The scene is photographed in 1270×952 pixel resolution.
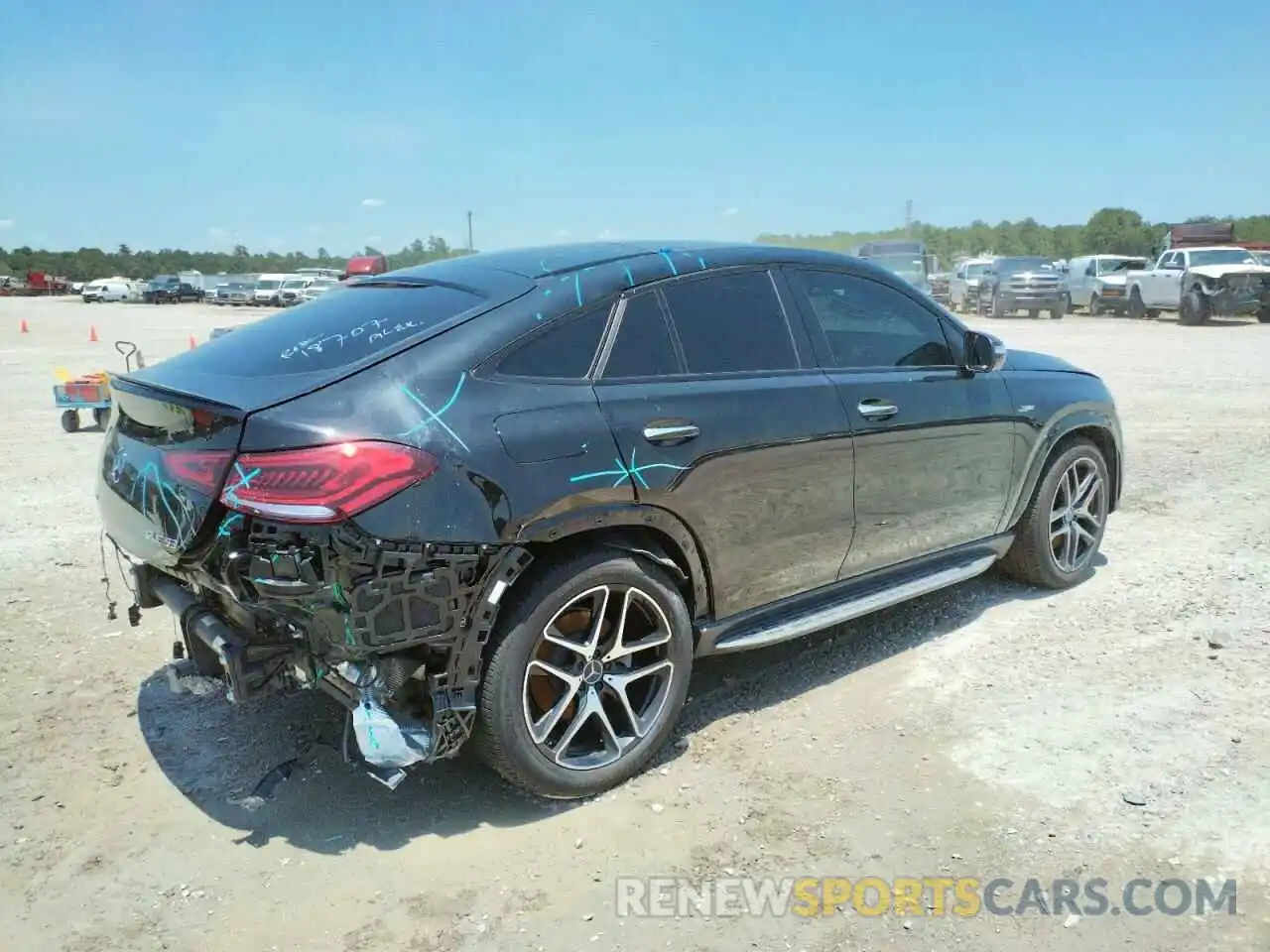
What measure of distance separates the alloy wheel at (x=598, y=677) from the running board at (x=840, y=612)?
294 millimetres

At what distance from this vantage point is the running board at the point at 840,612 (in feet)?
11.9

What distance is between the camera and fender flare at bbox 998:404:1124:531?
4.78 meters

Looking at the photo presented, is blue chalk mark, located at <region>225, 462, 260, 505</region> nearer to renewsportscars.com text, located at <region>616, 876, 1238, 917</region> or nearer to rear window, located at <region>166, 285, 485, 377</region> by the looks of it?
rear window, located at <region>166, 285, 485, 377</region>

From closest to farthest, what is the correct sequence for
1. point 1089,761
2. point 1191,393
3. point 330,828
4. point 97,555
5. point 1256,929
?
point 1256,929, point 330,828, point 1089,761, point 97,555, point 1191,393

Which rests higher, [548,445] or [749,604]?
[548,445]

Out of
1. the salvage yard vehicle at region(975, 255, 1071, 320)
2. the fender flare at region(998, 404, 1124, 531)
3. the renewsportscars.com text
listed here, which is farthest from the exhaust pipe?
the salvage yard vehicle at region(975, 255, 1071, 320)

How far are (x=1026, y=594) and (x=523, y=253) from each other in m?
3.16

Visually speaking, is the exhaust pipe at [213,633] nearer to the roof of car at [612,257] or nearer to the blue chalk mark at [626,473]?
the blue chalk mark at [626,473]

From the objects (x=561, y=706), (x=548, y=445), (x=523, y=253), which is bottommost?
(x=561, y=706)

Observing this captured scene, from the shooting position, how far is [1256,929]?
8.53ft

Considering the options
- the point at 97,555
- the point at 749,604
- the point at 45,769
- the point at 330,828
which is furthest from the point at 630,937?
the point at 97,555

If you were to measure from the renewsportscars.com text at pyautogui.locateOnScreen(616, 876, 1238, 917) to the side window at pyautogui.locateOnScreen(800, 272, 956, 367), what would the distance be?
2.01 meters

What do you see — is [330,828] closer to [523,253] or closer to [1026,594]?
[523,253]

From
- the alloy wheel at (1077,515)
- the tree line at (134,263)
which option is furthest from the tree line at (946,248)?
the alloy wheel at (1077,515)
